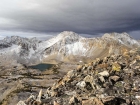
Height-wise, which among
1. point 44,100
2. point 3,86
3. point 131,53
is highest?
point 131,53

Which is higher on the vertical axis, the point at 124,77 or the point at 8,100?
the point at 124,77

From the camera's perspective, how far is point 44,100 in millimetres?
23203

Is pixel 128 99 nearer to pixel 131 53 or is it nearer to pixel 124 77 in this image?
pixel 124 77

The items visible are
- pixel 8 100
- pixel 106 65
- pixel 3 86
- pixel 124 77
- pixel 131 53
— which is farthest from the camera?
pixel 3 86

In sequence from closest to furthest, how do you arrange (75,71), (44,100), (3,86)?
(44,100) → (75,71) → (3,86)

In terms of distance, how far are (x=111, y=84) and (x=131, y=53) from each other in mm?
13690

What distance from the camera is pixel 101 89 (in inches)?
944

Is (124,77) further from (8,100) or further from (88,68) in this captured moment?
(8,100)

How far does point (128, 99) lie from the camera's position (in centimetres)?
2091

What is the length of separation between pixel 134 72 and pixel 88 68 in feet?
26.5

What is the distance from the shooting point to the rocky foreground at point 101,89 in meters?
20.8

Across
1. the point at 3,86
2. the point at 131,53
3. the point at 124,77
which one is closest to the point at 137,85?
the point at 124,77

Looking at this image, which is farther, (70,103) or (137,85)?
(137,85)

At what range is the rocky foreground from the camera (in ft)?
68.1
